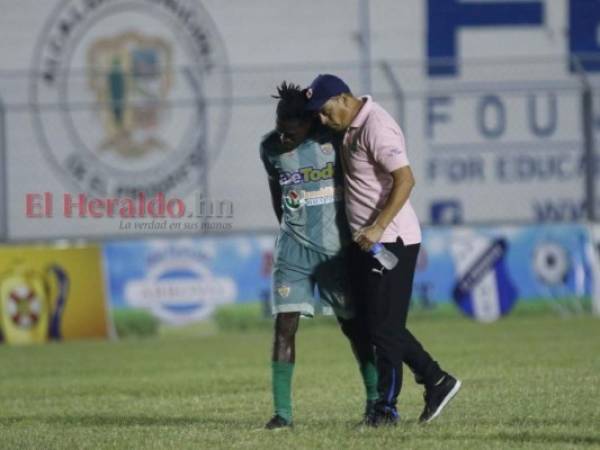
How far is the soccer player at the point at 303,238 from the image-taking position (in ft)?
27.5

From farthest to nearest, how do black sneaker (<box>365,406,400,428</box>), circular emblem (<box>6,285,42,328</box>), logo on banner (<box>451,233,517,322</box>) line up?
logo on banner (<box>451,233,517,322</box>)
circular emblem (<box>6,285,42,328</box>)
black sneaker (<box>365,406,400,428</box>)

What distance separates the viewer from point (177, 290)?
1788 cm

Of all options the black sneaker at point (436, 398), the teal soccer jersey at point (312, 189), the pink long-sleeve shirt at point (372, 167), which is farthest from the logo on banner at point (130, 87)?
the black sneaker at point (436, 398)

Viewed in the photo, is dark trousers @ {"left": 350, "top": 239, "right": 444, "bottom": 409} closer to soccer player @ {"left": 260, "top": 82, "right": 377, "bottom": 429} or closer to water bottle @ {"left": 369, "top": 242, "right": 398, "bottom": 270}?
water bottle @ {"left": 369, "top": 242, "right": 398, "bottom": 270}

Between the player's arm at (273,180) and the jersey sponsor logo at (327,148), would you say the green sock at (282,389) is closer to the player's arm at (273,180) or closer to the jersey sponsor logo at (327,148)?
the player's arm at (273,180)

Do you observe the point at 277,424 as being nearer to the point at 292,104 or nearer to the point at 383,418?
the point at 383,418

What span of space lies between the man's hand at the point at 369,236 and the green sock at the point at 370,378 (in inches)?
36.2

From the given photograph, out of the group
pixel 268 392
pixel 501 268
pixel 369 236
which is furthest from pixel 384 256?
pixel 501 268

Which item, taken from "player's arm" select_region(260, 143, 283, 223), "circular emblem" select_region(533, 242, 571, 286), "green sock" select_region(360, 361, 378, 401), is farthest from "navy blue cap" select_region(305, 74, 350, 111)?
"circular emblem" select_region(533, 242, 571, 286)

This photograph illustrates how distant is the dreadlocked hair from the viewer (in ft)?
26.7

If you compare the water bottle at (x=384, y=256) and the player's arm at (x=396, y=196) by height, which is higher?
the player's arm at (x=396, y=196)

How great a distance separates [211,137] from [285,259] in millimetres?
14951

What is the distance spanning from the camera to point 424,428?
8.19 metres

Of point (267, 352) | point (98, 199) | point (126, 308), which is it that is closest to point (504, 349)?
point (267, 352)
